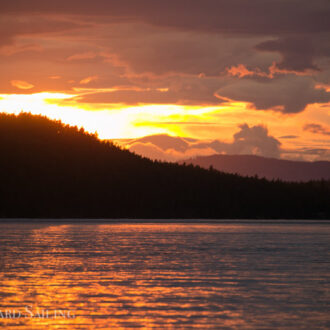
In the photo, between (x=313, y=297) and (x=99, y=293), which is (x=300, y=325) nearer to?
(x=313, y=297)

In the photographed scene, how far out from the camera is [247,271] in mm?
56969

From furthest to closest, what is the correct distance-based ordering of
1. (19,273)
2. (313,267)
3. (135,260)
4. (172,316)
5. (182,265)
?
(135,260)
(182,265)
(313,267)
(19,273)
(172,316)

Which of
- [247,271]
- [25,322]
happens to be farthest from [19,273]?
[25,322]

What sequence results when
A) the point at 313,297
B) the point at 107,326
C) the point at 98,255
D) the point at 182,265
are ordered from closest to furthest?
the point at 107,326 → the point at 313,297 → the point at 182,265 → the point at 98,255

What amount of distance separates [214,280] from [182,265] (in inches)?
551

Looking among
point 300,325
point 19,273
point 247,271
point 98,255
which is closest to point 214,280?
point 247,271

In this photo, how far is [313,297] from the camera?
39.9 m

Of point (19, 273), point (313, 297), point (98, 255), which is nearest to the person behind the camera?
point (313, 297)

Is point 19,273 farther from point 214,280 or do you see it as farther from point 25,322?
point 25,322

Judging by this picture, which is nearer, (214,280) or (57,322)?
(57,322)

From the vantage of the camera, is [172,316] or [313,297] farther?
[313,297]

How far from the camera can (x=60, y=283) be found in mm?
47156

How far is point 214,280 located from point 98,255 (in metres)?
29.7

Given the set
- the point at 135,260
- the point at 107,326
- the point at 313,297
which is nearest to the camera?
the point at 107,326
